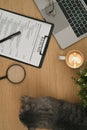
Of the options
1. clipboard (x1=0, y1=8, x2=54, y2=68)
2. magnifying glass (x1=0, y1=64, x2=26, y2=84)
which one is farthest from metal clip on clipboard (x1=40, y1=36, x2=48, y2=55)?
magnifying glass (x1=0, y1=64, x2=26, y2=84)

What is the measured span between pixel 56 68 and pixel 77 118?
227 mm

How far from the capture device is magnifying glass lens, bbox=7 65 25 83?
1165 millimetres

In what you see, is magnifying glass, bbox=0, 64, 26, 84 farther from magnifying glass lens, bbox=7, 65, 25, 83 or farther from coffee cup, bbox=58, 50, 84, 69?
coffee cup, bbox=58, 50, 84, 69

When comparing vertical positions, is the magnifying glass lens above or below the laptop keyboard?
below

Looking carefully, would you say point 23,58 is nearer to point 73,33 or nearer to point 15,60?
point 15,60

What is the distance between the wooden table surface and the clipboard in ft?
0.08

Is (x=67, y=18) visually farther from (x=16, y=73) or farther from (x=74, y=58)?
(x=16, y=73)

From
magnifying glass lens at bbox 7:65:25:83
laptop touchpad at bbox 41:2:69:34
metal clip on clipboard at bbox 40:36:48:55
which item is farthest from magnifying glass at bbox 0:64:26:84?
laptop touchpad at bbox 41:2:69:34

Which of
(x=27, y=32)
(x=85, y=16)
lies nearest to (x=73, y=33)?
(x=85, y=16)

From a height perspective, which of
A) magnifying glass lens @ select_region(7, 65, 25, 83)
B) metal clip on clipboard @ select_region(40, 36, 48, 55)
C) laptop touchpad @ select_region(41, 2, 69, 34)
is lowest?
magnifying glass lens @ select_region(7, 65, 25, 83)

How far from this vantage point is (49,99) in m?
1.08

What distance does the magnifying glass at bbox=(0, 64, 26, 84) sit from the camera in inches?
45.9

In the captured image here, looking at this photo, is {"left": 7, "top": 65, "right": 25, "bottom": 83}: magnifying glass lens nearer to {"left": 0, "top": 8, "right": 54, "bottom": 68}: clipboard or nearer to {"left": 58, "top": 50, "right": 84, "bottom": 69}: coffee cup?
{"left": 0, "top": 8, "right": 54, "bottom": 68}: clipboard

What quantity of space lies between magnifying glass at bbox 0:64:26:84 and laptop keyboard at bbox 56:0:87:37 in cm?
27
